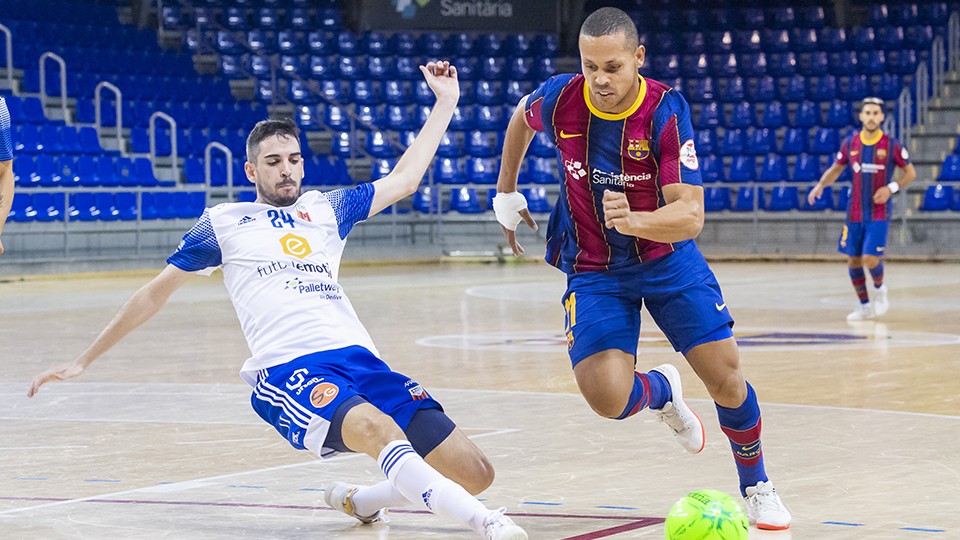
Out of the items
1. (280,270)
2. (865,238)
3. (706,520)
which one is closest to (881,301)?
(865,238)

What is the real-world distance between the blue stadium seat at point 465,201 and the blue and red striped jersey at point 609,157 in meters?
21.6

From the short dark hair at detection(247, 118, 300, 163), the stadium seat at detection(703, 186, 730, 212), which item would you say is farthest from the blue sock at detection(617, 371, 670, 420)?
the stadium seat at detection(703, 186, 730, 212)

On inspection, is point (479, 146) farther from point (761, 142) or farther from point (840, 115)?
point (840, 115)

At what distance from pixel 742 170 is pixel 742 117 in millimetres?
1411

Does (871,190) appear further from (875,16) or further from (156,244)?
(875,16)

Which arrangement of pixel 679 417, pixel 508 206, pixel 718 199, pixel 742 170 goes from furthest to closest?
1. pixel 742 170
2. pixel 718 199
3. pixel 679 417
4. pixel 508 206

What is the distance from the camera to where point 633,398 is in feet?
19.5

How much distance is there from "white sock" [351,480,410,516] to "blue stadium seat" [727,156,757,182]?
75.3 feet

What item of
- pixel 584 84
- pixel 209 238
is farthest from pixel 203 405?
pixel 584 84

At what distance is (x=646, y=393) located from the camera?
19.9ft

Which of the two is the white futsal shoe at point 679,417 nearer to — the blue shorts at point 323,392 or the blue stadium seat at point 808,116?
the blue shorts at point 323,392

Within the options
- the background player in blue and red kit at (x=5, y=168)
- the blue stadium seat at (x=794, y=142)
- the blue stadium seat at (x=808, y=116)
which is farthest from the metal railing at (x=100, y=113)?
the background player in blue and red kit at (x=5, y=168)

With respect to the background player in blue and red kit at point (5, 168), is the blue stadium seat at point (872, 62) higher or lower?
higher

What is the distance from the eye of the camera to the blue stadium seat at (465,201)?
27734 millimetres
